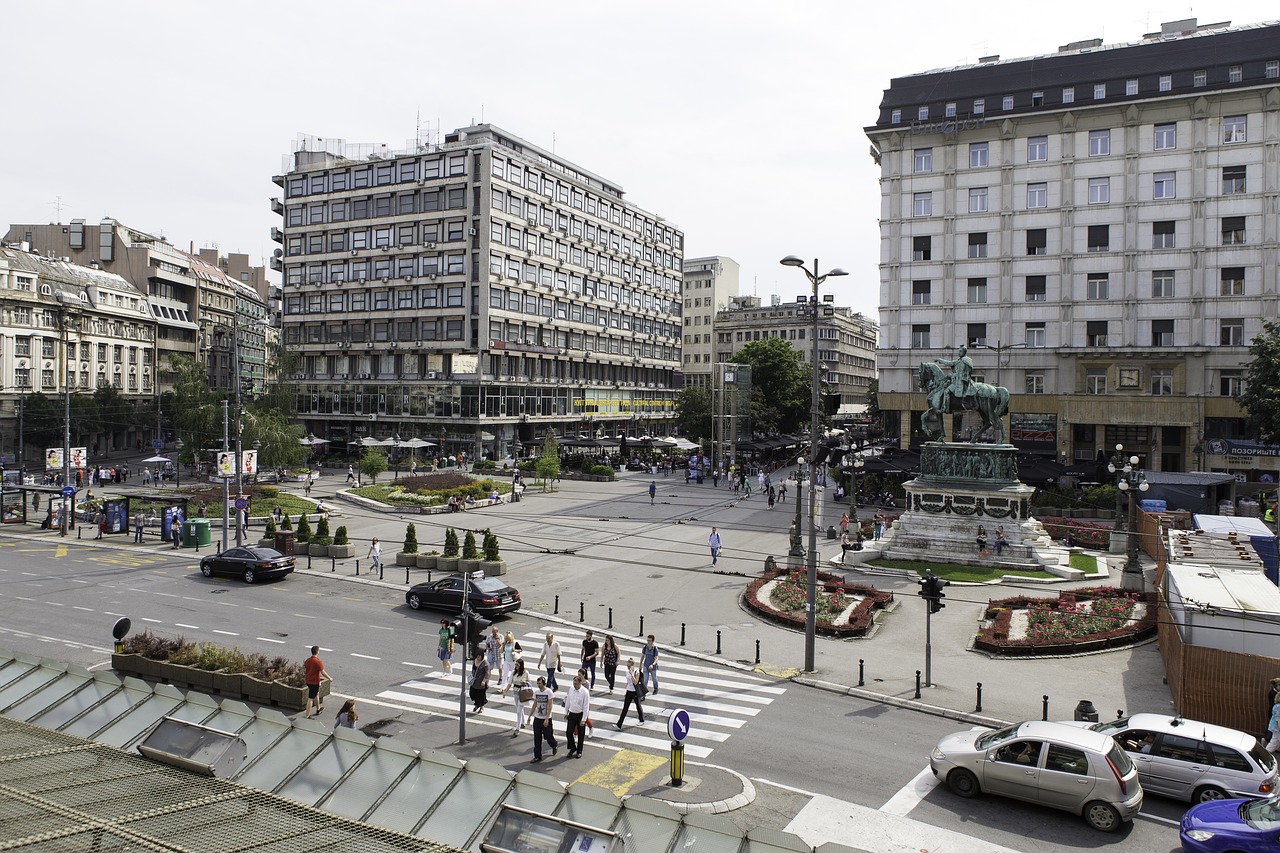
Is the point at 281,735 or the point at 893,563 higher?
the point at 281,735

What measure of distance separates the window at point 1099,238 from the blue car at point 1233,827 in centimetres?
5411

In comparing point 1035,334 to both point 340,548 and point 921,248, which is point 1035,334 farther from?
point 340,548

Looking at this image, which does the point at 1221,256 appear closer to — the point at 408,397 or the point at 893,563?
the point at 893,563

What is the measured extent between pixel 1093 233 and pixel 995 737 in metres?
53.8

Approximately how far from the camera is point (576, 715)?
15.8 metres

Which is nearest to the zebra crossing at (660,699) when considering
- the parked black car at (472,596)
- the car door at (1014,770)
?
the parked black car at (472,596)

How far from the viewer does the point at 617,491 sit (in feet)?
198

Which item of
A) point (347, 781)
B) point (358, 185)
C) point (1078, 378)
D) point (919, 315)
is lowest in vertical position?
point (347, 781)

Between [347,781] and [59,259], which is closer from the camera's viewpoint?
[347,781]

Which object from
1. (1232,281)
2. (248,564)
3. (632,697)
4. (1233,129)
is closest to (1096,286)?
(1232,281)

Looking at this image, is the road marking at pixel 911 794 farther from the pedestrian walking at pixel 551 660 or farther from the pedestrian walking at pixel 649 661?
the pedestrian walking at pixel 551 660

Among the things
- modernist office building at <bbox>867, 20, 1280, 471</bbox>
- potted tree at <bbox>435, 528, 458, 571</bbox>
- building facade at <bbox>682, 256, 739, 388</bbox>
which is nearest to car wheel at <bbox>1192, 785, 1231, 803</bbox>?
potted tree at <bbox>435, 528, 458, 571</bbox>

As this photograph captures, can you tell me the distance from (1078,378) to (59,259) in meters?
100

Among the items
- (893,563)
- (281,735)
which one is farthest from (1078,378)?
(281,735)
